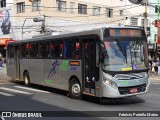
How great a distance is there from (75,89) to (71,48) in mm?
1704

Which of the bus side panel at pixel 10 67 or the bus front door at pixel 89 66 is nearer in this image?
the bus front door at pixel 89 66

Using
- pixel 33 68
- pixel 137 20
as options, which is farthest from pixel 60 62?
pixel 137 20

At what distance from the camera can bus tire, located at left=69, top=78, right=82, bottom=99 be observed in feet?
46.3

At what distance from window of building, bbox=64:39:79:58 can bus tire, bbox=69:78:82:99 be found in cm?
105

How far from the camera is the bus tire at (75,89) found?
46.3 feet

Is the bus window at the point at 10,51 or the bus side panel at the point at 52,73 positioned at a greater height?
the bus window at the point at 10,51

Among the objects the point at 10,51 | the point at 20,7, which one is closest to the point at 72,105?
the point at 10,51

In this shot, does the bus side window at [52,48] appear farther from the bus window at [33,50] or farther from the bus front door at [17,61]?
the bus front door at [17,61]

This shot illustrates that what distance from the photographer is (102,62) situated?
1250 centimetres

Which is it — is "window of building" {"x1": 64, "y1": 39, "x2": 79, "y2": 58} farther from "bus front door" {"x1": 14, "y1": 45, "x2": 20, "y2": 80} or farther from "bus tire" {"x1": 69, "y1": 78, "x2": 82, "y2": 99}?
"bus front door" {"x1": 14, "y1": 45, "x2": 20, "y2": 80}

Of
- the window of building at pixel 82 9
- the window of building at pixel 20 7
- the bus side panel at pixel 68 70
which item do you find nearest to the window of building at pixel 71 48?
the bus side panel at pixel 68 70

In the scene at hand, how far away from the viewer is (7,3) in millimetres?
51719

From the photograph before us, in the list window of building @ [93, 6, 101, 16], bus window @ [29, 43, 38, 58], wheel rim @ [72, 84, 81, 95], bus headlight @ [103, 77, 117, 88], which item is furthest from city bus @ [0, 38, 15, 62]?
bus headlight @ [103, 77, 117, 88]

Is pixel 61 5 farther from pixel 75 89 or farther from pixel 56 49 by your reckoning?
pixel 75 89
